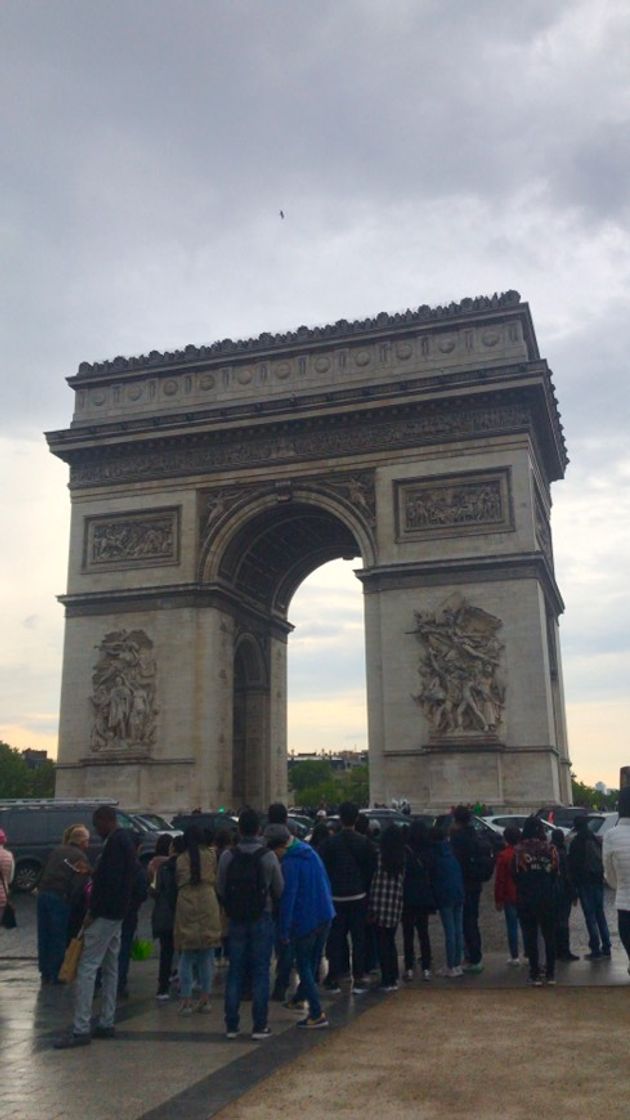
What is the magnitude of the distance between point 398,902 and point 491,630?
19.7 metres

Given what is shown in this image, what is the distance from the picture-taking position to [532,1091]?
6020mm

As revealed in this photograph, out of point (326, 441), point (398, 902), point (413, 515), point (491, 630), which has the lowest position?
point (398, 902)

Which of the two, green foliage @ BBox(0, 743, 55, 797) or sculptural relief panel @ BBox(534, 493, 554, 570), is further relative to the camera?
green foliage @ BBox(0, 743, 55, 797)

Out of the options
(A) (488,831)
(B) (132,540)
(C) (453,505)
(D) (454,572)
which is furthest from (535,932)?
(B) (132,540)

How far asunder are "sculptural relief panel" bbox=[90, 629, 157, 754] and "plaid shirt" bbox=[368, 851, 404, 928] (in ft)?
73.1

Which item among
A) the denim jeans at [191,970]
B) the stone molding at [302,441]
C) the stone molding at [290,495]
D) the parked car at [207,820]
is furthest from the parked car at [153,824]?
the denim jeans at [191,970]

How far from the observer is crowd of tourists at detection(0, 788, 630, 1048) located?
8.20 metres

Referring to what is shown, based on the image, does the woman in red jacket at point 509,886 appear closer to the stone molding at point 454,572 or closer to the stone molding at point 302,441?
the stone molding at point 454,572

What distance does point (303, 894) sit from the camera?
344 inches

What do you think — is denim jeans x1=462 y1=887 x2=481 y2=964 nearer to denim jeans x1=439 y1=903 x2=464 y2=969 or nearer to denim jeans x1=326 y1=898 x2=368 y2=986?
denim jeans x1=439 y1=903 x2=464 y2=969

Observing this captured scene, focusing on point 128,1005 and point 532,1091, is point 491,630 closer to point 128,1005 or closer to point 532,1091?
point 128,1005

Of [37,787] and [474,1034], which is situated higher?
[37,787]

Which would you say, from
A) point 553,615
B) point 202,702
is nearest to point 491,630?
point 553,615

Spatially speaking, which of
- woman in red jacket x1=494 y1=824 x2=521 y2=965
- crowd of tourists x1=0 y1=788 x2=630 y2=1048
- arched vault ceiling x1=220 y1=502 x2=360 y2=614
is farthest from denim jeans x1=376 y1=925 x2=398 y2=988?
arched vault ceiling x1=220 y1=502 x2=360 y2=614
